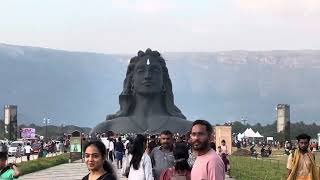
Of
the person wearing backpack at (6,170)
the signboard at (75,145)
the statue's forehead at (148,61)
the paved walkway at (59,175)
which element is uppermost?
the statue's forehead at (148,61)

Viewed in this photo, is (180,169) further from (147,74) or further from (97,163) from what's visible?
(147,74)

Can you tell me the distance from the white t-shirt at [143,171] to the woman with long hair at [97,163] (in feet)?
9.31

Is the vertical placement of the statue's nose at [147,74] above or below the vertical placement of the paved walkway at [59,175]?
above

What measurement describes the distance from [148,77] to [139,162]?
50837mm

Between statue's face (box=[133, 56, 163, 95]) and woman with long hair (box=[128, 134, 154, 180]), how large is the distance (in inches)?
1991

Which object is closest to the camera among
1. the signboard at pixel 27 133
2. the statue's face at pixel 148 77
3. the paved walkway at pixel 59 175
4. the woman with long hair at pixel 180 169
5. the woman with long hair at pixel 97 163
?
the woman with long hair at pixel 97 163

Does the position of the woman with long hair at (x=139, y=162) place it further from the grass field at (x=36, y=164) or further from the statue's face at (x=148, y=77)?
the statue's face at (x=148, y=77)

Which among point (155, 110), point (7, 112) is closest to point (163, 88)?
point (155, 110)

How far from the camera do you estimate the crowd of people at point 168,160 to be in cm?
548

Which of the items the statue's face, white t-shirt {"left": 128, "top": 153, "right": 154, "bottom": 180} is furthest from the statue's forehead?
white t-shirt {"left": 128, "top": 153, "right": 154, "bottom": 180}

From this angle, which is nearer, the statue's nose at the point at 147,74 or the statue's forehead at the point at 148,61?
the statue's nose at the point at 147,74

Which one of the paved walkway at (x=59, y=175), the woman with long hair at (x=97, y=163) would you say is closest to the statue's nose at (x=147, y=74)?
the paved walkway at (x=59, y=175)

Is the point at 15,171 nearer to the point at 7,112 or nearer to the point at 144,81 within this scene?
the point at 144,81

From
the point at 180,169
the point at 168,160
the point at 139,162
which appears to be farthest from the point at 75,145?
the point at 180,169
